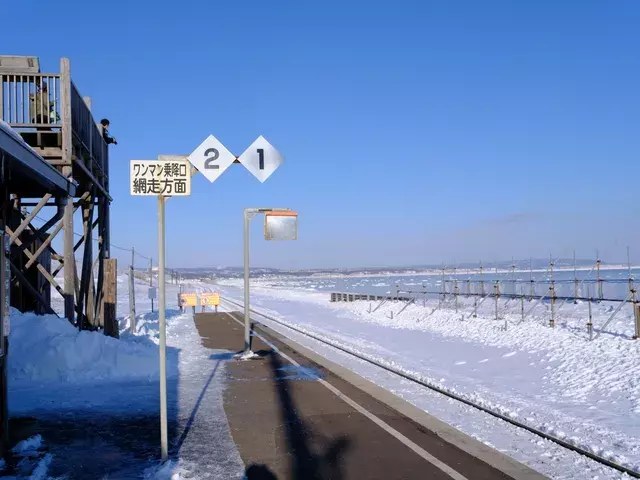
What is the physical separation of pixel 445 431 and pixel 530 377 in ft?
19.3

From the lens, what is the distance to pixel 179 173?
626 centimetres

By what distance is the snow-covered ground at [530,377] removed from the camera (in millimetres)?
7227

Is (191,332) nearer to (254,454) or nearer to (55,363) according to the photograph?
(55,363)

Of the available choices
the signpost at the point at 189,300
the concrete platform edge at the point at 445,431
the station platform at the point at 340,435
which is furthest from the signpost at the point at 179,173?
the signpost at the point at 189,300

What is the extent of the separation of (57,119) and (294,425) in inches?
362

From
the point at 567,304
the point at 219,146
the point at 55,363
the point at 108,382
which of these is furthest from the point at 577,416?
the point at 567,304

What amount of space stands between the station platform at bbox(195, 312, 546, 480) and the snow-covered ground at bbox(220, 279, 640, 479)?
46cm

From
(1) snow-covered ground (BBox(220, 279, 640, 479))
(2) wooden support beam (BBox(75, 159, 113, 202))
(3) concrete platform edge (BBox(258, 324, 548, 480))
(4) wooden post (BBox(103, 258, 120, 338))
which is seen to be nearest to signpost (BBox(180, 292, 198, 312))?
(1) snow-covered ground (BBox(220, 279, 640, 479))

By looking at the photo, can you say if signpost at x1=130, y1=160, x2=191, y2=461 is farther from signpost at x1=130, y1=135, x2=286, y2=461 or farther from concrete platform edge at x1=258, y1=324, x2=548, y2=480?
Answer: concrete platform edge at x1=258, y1=324, x2=548, y2=480

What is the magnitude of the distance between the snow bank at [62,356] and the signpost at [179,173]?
3.60m

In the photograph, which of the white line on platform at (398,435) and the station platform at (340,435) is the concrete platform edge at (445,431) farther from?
the white line on platform at (398,435)

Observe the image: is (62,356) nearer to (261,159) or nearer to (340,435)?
(261,159)

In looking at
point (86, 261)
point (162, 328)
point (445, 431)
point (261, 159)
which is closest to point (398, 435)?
point (445, 431)

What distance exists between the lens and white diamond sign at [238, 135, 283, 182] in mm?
10430
